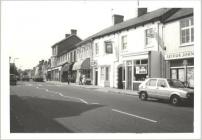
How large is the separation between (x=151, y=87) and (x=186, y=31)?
618 centimetres

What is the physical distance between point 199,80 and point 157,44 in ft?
44.4

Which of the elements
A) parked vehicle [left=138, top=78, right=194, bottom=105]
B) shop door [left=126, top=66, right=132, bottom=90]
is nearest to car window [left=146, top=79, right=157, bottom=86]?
parked vehicle [left=138, top=78, right=194, bottom=105]

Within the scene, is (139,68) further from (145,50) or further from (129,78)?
(129,78)

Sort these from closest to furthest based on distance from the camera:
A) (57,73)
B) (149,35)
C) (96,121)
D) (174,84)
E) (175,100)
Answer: (96,121) < (175,100) < (174,84) < (149,35) < (57,73)

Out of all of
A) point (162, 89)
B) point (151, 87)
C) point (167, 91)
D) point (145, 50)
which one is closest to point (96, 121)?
point (167, 91)

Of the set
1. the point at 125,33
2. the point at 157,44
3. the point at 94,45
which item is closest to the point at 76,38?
the point at 94,45

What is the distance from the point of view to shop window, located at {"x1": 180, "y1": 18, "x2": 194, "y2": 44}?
19016 mm

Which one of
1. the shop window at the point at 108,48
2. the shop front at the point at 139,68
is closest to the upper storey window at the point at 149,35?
the shop front at the point at 139,68

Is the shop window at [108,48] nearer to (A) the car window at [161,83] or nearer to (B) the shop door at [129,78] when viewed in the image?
(B) the shop door at [129,78]

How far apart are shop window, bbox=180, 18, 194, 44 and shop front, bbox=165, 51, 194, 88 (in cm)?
109

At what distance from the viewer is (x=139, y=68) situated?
24188mm

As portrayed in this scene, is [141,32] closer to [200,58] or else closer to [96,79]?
[96,79]

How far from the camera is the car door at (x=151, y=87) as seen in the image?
52.6ft

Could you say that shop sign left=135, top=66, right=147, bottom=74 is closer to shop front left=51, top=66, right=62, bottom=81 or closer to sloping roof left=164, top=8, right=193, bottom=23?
sloping roof left=164, top=8, right=193, bottom=23
